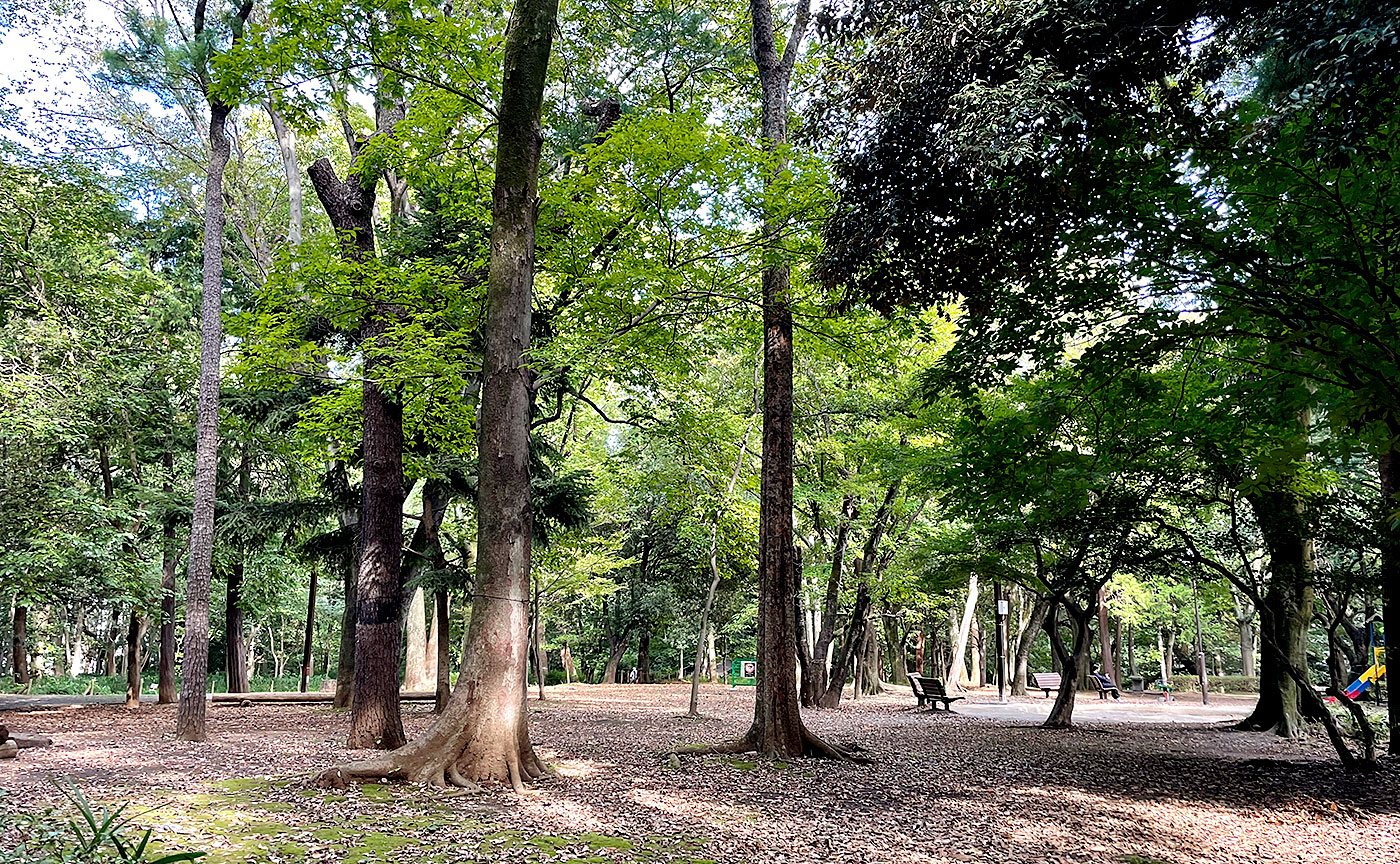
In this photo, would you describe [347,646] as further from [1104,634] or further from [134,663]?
[1104,634]

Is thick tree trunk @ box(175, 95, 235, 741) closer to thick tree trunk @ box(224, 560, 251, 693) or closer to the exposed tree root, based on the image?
the exposed tree root

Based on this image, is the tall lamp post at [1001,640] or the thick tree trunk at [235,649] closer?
the thick tree trunk at [235,649]

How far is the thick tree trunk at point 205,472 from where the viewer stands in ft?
36.2

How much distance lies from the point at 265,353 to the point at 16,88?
8.64m

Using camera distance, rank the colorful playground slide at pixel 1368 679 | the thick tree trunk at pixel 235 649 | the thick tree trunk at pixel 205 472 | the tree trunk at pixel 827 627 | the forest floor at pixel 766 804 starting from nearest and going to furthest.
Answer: the forest floor at pixel 766 804
the thick tree trunk at pixel 205 472
the colorful playground slide at pixel 1368 679
the tree trunk at pixel 827 627
the thick tree trunk at pixel 235 649

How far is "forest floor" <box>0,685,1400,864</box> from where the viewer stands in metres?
5.27

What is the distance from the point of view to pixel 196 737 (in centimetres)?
1088

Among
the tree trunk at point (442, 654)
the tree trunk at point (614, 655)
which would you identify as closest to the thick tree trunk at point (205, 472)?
the tree trunk at point (442, 654)

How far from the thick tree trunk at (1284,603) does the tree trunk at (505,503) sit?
308 inches

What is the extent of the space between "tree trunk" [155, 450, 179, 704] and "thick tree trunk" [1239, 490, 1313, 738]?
60.8 ft

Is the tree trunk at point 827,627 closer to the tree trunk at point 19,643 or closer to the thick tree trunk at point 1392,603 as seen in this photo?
the thick tree trunk at point 1392,603

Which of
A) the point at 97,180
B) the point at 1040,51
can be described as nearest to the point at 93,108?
the point at 97,180

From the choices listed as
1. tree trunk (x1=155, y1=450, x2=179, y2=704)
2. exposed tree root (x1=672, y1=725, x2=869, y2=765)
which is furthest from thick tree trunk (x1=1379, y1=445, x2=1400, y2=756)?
tree trunk (x1=155, y1=450, x2=179, y2=704)

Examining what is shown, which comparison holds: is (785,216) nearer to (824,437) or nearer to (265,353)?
(265,353)
